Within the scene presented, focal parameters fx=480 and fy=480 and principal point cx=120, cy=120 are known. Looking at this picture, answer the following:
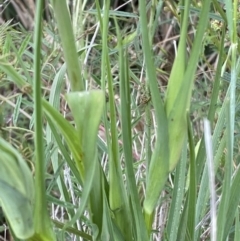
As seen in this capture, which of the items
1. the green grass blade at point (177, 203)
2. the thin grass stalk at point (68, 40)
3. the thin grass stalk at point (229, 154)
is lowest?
the green grass blade at point (177, 203)

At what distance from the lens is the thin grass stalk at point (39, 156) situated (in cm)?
28

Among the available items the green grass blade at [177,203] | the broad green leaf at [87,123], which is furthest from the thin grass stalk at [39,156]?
the green grass blade at [177,203]

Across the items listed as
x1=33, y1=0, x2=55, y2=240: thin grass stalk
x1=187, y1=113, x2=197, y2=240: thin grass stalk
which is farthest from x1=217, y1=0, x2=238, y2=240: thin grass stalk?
x1=33, y1=0, x2=55, y2=240: thin grass stalk

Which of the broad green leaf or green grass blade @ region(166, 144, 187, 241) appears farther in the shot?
green grass blade @ region(166, 144, 187, 241)

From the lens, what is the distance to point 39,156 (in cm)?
30

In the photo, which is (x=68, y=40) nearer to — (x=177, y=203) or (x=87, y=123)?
(x=87, y=123)

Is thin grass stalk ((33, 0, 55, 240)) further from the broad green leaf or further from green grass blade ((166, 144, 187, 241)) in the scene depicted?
green grass blade ((166, 144, 187, 241))

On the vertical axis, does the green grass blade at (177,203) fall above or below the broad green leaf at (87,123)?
below

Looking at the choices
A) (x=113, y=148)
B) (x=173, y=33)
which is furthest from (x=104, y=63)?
(x=173, y=33)

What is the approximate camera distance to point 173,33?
4.62 feet

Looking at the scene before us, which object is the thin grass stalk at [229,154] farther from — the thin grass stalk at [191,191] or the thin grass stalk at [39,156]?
the thin grass stalk at [39,156]

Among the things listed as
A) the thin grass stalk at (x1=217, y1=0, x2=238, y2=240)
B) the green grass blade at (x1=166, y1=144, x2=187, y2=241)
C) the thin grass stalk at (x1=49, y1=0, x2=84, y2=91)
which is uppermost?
the thin grass stalk at (x1=49, y1=0, x2=84, y2=91)

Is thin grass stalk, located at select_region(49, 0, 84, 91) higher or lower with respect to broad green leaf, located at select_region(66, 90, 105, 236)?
higher

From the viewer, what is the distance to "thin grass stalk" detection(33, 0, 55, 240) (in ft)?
0.93
